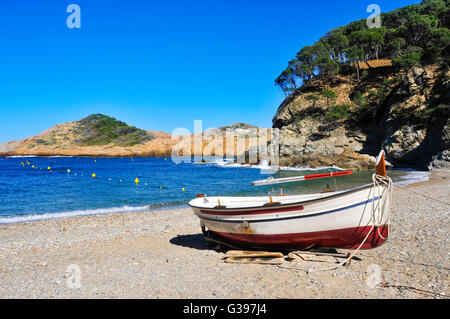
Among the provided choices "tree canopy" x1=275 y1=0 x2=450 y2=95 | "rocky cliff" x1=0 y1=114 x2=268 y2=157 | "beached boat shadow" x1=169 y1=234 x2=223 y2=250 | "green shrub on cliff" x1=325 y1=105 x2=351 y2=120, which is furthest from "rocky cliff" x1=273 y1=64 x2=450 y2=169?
"rocky cliff" x1=0 y1=114 x2=268 y2=157

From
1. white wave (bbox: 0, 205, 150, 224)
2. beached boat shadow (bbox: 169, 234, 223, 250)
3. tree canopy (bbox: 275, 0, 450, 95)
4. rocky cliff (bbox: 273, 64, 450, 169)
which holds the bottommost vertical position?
white wave (bbox: 0, 205, 150, 224)

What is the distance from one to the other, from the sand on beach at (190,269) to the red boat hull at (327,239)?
0.55 meters

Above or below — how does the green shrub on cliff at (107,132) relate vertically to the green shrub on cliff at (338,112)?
above

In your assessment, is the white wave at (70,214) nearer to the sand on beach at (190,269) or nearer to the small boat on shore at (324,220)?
the sand on beach at (190,269)

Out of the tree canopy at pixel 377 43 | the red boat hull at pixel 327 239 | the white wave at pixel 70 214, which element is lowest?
the white wave at pixel 70 214

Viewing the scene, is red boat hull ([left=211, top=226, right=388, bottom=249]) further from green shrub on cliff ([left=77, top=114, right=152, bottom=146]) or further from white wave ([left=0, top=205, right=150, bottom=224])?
green shrub on cliff ([left=77, top=114, right=152, bottom=146])

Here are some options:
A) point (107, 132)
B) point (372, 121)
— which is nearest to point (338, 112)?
point (372, 121)

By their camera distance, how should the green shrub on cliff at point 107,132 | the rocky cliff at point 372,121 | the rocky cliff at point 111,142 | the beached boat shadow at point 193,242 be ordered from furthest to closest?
the green shrub on cliff at point 107,132 → the rocky cliff at point 111,142 → the rocky cliff at point 372,121 → the beached boat shadow at point 193,242

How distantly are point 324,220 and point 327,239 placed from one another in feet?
2.07

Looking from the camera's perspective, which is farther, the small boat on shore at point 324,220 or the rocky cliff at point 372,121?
the rocky cliff at point 372,121

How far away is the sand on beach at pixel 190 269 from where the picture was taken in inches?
237

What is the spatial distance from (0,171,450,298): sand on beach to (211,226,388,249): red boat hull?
550 mm

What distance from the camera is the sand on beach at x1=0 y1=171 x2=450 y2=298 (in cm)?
602

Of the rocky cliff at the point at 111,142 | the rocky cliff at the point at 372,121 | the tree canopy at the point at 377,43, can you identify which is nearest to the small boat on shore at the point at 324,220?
the rocky cliff at the point at 372,121
